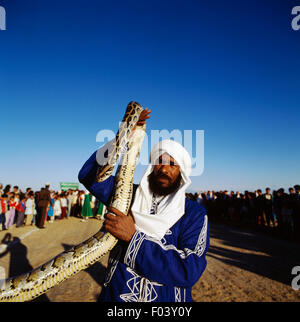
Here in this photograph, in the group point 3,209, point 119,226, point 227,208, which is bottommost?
point 227,208

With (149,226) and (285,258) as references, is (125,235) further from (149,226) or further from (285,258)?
(285,258)

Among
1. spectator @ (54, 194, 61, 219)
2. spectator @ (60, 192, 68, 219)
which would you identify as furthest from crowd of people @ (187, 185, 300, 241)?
spectator @ (60, 192, 68, 219)

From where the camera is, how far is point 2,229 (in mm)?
12578

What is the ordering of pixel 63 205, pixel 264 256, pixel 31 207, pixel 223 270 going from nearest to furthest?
pixel 223 270, pixel 264 256, pixel 31 207, pixel 63 205

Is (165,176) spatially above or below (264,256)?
above

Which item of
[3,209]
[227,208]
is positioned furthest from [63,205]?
[227,208]

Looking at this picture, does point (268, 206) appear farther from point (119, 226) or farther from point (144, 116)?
point (119, 226)

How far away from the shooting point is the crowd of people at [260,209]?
11531mm

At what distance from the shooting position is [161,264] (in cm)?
150

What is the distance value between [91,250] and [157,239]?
83cm
